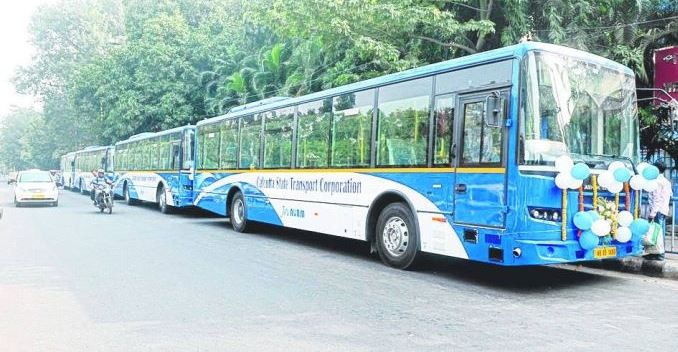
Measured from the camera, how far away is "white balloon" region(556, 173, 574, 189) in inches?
258

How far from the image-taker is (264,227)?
15.0m

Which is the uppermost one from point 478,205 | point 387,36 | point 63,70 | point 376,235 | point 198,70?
point 63,70

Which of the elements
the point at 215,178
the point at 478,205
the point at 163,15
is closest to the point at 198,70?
the point at 163,15

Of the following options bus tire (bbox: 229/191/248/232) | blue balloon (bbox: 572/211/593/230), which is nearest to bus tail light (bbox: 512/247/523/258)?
blue balloon (bbox: 572/211/593/230)

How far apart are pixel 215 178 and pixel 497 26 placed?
8.17 metres

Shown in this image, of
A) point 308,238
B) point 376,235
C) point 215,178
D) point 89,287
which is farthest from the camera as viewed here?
point 215,178

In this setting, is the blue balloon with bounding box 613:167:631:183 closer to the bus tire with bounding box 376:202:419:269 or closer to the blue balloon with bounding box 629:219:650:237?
the blue balloon with bounding box 629:219:650:237

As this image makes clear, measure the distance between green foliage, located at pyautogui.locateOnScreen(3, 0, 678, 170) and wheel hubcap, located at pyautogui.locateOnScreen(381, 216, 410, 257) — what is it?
548 cm

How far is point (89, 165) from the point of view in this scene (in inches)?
1361

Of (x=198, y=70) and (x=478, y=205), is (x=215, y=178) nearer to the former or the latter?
(x=478, y=205)

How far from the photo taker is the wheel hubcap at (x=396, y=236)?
848 centimetres

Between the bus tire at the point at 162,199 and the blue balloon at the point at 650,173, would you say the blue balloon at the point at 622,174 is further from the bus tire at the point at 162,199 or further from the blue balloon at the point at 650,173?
the bus tire at the point at 162,199

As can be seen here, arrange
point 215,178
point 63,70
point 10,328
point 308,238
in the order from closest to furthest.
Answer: point 10,328, point 308,238, point 215,178, point 63,70

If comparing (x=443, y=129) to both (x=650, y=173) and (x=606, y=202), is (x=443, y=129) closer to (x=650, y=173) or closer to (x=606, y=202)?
(x=606, y=202)
